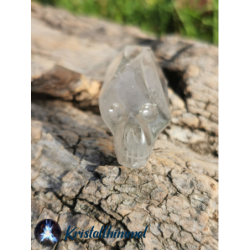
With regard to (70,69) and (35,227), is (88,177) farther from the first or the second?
(70,69)

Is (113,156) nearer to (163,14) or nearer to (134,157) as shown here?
(134,157)

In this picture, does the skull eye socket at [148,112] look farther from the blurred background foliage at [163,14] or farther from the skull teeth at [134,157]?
the blurred background foliage at [163,14]

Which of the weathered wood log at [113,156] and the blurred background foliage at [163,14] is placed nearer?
the weathered wood log at [113,156]

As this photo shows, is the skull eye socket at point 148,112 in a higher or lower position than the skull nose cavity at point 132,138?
higher

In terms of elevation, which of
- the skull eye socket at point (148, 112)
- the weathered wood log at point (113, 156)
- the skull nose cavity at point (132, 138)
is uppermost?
the skull eye socket at point (148, 112)

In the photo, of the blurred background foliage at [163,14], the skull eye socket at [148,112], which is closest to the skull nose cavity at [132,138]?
the skull eye socket at [148,112]

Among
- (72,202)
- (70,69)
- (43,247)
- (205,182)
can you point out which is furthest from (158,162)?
(70,69)

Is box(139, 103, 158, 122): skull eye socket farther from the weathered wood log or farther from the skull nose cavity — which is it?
the weathered wood log
